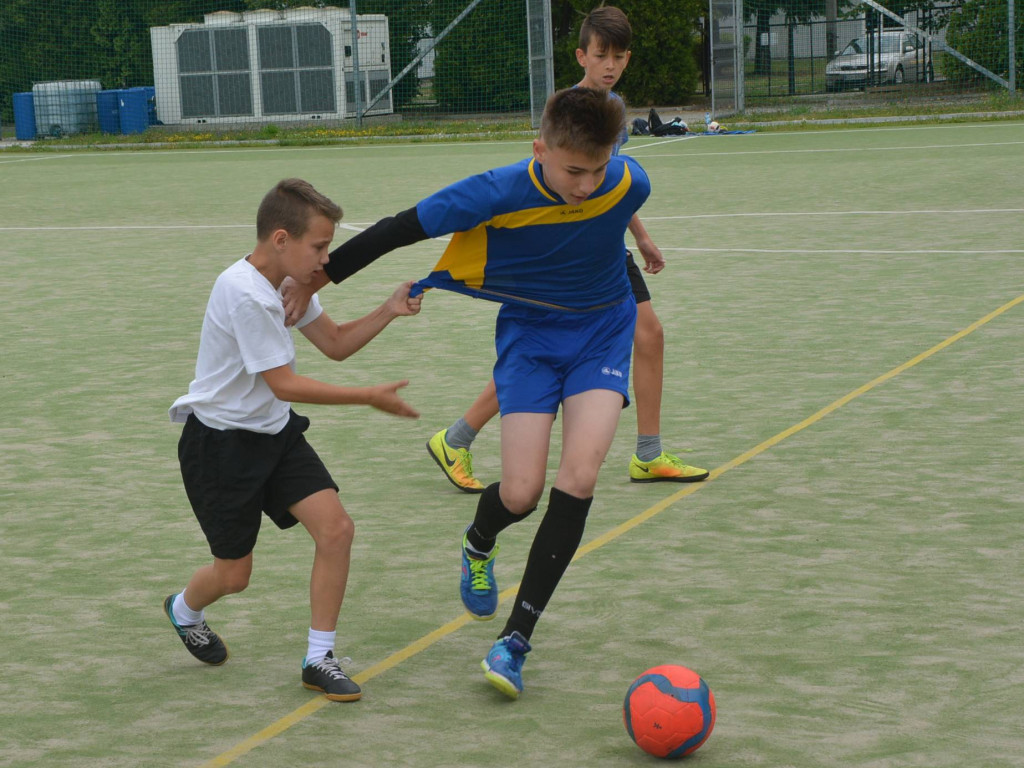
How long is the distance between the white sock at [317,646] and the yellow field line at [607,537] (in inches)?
4.4

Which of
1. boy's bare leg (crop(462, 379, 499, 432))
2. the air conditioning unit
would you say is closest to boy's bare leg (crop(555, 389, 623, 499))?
boy's bare leg (crop(462, 379, 499, 432))

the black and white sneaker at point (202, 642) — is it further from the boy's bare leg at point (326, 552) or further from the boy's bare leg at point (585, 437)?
the boy's bare leg at point (585, 437)

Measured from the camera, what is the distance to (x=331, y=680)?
4152mm

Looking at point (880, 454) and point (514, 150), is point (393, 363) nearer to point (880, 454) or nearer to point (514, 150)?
point (880, 454)

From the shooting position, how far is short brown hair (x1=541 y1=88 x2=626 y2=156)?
4.28 m

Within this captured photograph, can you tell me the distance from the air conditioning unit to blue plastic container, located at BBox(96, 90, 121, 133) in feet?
4.91

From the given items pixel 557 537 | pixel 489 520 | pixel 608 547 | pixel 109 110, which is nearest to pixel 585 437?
pixel 557 537

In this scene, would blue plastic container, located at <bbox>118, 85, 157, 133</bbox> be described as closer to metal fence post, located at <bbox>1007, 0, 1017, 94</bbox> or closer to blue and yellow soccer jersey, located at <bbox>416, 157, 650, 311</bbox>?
metal fence post, located at <bbox>1007, 0, 1017, 94</bbox>

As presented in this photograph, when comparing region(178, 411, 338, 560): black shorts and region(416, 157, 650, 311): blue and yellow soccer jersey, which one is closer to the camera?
region(178, 411, 338, 560): black shorts

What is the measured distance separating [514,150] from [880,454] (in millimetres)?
19492

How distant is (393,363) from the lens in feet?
29.7

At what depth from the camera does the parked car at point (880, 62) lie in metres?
32.7

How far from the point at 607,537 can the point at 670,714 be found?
6.43 feet

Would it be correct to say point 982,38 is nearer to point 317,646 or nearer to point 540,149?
point 540,149
